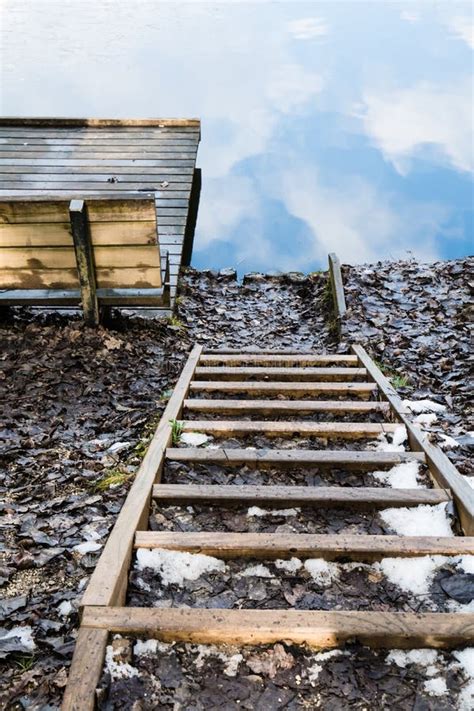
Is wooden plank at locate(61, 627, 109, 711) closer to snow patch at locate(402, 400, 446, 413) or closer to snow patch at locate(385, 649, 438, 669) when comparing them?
snow patch at locate(385, 649, 438, 669)

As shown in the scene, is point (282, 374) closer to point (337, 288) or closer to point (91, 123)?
point (337, 288)

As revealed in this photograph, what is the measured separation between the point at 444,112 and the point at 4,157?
25772 millimetres

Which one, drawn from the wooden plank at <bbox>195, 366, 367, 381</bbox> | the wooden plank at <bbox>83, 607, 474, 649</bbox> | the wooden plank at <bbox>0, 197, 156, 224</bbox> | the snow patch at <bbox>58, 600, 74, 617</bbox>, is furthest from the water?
the wooden plank at <bbox>83, 607, 474, 649</bbox>

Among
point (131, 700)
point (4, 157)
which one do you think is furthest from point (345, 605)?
point (4, 157)

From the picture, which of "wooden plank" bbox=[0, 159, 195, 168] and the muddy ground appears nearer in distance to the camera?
the muddy ground

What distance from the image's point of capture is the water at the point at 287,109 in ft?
54.5

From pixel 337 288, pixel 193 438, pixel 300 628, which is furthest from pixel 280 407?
pixel 337 288

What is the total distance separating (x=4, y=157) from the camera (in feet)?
31.9

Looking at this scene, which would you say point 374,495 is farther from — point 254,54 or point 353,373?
point 254,54

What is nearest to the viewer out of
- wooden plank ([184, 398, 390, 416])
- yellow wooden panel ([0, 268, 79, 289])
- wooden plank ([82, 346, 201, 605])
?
wooden plank ([82, 346, 201, 605])

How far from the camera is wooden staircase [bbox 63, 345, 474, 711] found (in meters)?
1.79

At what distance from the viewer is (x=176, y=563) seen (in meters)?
2.23

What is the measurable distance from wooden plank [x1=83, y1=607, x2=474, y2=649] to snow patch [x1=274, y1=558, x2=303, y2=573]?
0.41 metres

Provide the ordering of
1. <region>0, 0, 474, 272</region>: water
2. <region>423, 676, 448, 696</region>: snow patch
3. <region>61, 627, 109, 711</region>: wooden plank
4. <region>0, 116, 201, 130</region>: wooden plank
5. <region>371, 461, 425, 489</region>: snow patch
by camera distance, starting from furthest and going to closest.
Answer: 1. <region>0, 0, 474, 272</region>: water
2. <region>0, 116, 201, 130</region>: wooden plank
3. <region>371, 461, 425, 489</region>: snow patch
4. <region>423, 676, 448, 696</region>: snow patch
5. <region>61, 627, 109, 711</region>: wooden plank
